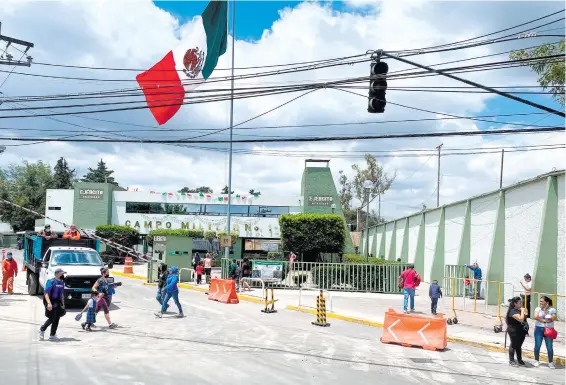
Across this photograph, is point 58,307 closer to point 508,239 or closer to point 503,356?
point 503,356

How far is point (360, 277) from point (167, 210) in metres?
30.3

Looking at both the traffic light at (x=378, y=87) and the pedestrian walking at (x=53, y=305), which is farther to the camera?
the traffic light at (x=378, y=87)

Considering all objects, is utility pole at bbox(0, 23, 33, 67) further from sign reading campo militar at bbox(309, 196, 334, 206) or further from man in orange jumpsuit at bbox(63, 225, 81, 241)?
sign reading campo militar at bbox(309, 196, 334, 206)

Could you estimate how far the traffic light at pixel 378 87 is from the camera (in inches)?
482

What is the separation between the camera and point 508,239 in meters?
22.7

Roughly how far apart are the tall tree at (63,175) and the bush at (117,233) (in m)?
50.3

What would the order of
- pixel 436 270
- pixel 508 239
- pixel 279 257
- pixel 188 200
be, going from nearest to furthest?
pixel 508 239, pixel 436 270, pixel 279 257, pixel 188 200

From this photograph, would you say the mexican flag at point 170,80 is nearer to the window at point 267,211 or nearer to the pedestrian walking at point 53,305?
the pedestrian walking at point 53,305

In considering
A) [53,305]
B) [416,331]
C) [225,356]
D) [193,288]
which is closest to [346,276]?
[193,288]

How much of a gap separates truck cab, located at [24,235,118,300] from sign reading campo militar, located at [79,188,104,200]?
30031 millimetres

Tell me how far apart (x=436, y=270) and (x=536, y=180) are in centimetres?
1406

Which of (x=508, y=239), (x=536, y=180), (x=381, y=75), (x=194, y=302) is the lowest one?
(x=194, y=302)

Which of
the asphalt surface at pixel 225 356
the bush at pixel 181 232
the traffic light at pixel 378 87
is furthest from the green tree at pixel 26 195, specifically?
the traffic light at pixel 378 87

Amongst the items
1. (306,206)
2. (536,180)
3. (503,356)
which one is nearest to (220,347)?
(503,356)
